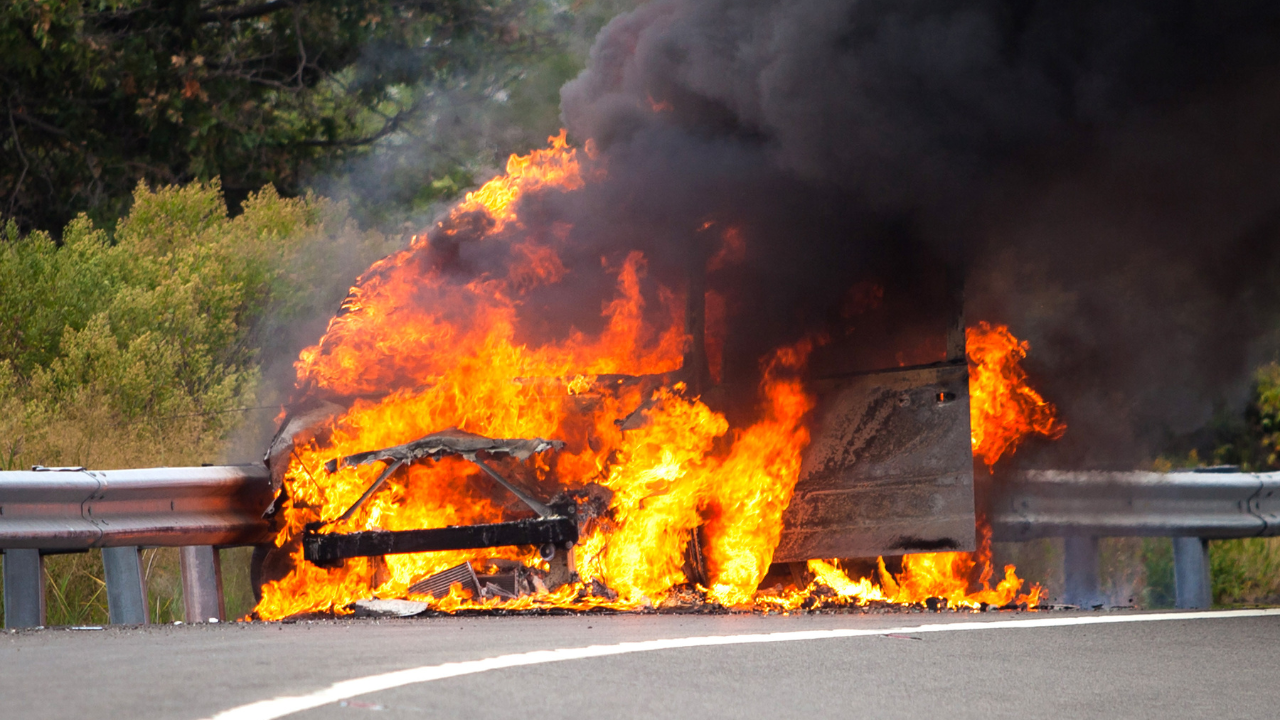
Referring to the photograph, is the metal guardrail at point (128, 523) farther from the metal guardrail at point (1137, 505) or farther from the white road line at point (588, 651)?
the metal guardrail at point (1137, 505)

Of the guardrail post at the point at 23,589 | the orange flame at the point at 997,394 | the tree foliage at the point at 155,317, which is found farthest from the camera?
the tree foliage at the point at 155,317

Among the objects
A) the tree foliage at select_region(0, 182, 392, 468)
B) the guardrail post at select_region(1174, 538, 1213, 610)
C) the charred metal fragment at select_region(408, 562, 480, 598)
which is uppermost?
the tree foliage at select_region(0, 182, 392, 468)

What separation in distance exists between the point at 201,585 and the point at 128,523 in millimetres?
673

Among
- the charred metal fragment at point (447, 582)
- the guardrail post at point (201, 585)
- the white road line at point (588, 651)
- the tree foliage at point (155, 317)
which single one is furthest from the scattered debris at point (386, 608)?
the tree foliage at point (155, 317)

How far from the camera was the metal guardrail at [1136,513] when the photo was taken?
8.86 m

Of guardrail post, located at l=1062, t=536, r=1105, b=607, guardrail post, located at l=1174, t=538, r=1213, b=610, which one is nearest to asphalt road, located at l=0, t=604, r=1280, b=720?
guardrail post, located at l=1062, t=536, r=1105, b=607

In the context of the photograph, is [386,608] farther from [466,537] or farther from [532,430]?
[532,430]

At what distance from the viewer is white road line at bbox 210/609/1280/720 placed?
13.6 ft

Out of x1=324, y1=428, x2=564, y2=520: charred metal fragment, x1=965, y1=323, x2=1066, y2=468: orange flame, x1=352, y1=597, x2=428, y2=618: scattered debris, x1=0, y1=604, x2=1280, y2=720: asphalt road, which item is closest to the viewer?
x1=0, y1=604, x2=1280, y2=720: asphalt road

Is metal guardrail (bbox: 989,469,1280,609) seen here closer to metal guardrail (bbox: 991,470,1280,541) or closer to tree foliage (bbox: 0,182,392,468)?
metal guardrail (bbox: 991,470,1280,541)

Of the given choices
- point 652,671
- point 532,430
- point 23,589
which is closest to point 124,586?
point 23,589

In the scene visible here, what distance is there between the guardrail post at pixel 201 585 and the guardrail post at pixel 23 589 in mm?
925

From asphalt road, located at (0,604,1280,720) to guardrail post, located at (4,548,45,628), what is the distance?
2.23ft

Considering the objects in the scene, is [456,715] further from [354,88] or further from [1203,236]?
[354,88]
